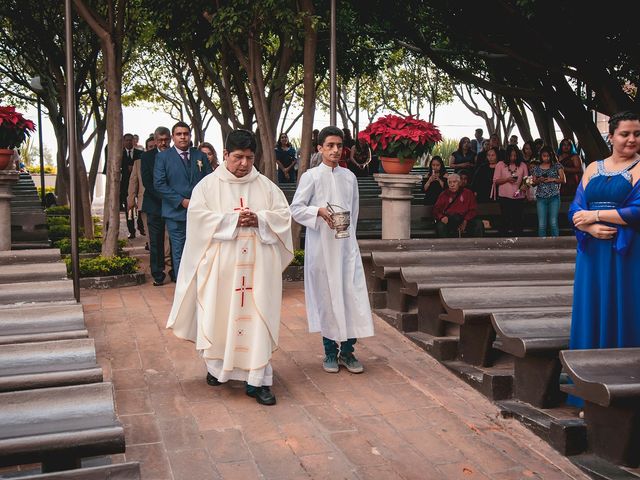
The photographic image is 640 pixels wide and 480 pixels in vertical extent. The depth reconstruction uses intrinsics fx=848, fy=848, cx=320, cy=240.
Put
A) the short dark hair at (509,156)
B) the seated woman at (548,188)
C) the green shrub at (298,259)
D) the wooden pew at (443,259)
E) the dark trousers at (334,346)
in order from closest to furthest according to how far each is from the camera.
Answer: the dark trousers at (334,346) → the wooden pew at (443,259) → the green shrub at (298,259) → the seated woman at (548,188) → the short dark hair at (509,156)

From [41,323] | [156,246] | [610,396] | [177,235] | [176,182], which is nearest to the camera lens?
[610,396]

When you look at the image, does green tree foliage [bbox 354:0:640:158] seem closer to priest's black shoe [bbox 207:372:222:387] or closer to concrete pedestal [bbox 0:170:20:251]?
concrete pedestal [bbox 0:170:20:251]

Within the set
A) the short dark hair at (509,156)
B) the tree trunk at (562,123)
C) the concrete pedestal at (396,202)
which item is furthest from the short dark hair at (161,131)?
the tree trunk at (562,123)

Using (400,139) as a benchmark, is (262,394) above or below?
below

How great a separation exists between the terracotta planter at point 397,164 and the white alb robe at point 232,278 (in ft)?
13.0

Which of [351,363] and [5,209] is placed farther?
[5,209]

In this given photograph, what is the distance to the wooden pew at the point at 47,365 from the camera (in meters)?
4.62

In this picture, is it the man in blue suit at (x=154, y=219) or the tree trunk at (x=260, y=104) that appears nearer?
the man in blue suit at (x=154, y=219)

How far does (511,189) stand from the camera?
13797 millimetres

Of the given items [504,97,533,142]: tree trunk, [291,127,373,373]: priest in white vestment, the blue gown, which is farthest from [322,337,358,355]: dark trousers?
[504,97,533,142]: tree trunk

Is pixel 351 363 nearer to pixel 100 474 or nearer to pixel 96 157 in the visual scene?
pixel 100 474

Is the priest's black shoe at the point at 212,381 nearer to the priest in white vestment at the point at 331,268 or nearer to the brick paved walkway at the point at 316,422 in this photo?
the brick paved walkway at the point at 316,422

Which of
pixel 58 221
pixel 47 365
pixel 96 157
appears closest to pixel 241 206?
pixel 47 365

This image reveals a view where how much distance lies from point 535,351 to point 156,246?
6.01 metres
